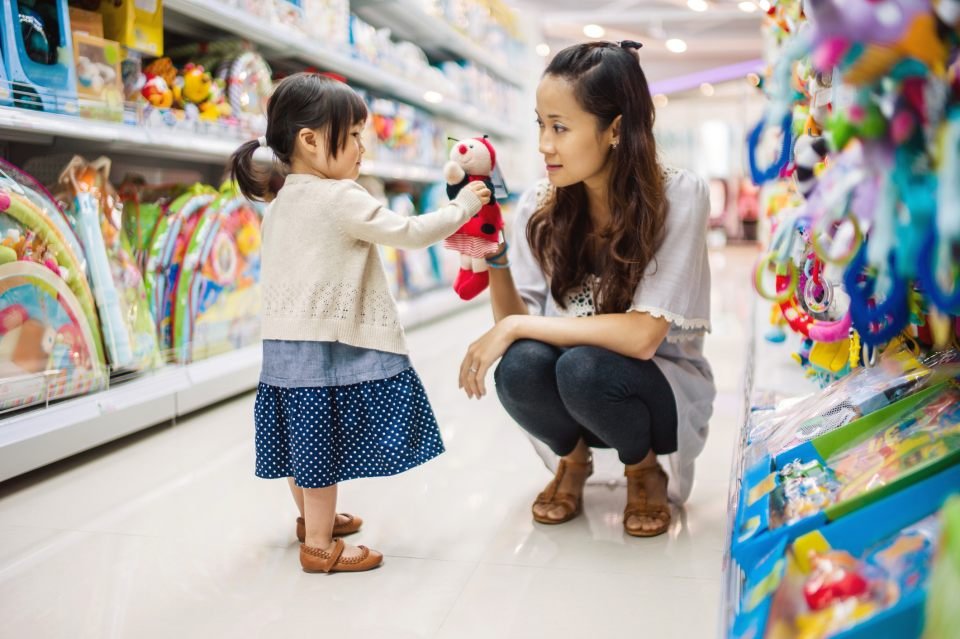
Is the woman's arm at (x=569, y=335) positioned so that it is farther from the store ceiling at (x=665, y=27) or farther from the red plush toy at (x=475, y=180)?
the store ceiling at (x=665, y=27)

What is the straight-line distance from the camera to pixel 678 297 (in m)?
1.49

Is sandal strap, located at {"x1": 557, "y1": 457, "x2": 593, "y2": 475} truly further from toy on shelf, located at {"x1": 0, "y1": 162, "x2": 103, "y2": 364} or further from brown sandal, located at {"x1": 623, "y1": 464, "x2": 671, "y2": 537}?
toy on shelf, located at {"x1": 0, "y1": 162, "x2": 103, "y2": 364}

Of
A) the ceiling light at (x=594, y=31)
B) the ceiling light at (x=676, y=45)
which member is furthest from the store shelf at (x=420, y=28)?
the ceiling light at (x=676, y=45)

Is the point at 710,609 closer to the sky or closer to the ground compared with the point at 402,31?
closer to the ground

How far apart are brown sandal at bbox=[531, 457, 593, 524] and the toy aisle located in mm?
25

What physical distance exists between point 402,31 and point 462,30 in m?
0.45

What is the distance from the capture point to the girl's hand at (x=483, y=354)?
152 cm

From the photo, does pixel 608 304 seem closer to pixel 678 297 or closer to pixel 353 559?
pixel 678 297

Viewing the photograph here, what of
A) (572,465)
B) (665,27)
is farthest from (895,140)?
(665,27)

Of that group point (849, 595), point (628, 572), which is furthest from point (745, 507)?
point (628, 572)

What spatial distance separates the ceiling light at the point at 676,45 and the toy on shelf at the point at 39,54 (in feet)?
29.4

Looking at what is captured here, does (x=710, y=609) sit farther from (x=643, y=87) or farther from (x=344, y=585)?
(x=643, y=87)

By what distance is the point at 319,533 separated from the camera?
56.7 inches

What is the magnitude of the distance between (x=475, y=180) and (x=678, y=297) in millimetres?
411
